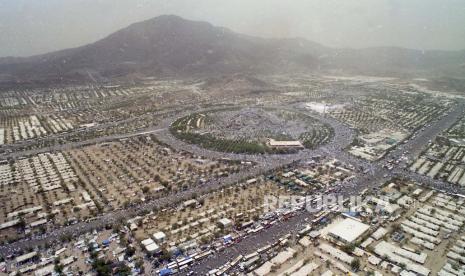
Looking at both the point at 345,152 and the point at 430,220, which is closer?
the point at 430,220

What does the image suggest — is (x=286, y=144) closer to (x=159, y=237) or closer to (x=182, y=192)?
(x=182, y=192)

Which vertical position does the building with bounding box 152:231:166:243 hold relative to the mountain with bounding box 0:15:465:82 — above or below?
below

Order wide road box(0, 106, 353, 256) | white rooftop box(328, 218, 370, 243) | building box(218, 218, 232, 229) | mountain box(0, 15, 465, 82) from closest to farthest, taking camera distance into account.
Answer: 1. white rooftop box(328, 218, 370, 243)
2. wide road box(0, 106, 353, 256)
3. building box(218, 218, 232, 229)
4. mountain box(0, 15, 465, 82)

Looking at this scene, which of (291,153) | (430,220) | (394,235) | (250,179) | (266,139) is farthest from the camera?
(266,139)

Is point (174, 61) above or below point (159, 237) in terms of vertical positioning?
above

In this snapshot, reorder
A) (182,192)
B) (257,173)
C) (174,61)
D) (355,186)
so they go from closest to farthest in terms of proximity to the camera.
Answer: (182,192) < (355,186) < (257,173) < (174,61)

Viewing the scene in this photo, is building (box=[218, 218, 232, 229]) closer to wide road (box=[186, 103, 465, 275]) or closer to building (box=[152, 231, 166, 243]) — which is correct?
wide road (box=[186, 103, 465, 275])

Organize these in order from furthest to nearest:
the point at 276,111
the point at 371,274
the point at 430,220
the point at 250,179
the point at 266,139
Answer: the point at 276,111
the point at 266,139
the point at 250,179
the point at 430,220
the point at 371,274

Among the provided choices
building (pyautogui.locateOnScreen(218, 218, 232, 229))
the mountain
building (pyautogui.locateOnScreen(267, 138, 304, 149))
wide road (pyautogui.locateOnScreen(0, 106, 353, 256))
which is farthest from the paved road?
the mountain

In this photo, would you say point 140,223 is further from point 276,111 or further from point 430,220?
point 276,111

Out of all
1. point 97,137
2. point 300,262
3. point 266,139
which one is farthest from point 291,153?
point 97,137

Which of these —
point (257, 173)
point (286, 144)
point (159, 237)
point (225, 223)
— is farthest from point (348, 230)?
point (286, 144)
